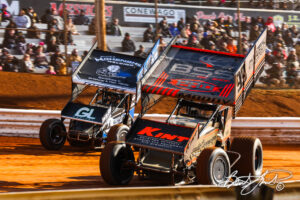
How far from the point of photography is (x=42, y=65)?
630 inches

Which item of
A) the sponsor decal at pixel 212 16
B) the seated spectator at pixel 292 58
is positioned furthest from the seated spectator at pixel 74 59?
the seated spectator at pixel 292 58

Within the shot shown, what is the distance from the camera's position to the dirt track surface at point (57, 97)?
14.9 meters

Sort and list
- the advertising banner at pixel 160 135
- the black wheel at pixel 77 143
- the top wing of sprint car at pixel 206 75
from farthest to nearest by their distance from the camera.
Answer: the black wheel at pixel 77 143, the top wing of sprint car at pixel 206 75, the advertising banner at pixel 160 135

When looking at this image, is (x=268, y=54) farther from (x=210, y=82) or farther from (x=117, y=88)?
(x=210, y=82)

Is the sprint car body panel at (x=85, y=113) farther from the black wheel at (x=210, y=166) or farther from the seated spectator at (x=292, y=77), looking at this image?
the seated spectator at (x=292, y=77)

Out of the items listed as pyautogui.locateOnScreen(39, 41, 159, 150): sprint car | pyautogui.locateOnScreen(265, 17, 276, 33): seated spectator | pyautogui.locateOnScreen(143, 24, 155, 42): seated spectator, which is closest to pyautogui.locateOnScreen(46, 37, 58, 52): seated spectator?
pyautogui.locateOnScreen(143, 24, 155, 42): seated spectator

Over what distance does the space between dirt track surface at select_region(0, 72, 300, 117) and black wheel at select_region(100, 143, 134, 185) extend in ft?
22.3

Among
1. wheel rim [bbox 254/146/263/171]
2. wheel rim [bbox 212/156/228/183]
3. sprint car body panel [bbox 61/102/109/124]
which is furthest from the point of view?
sprint car body panel [bbox 61/102/109/124]

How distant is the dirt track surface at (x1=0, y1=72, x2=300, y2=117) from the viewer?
1492 centimetres

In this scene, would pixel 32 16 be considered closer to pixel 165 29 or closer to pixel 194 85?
pixel 165 29

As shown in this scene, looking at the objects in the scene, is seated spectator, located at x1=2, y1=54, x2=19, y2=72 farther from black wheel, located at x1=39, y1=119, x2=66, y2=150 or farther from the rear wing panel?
the rear wing panel

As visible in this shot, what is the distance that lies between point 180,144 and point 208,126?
86 cm

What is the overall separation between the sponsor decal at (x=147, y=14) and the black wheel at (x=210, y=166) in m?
11.8

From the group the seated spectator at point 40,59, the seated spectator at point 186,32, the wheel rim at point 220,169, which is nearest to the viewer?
the wheel rim at point 220,169
